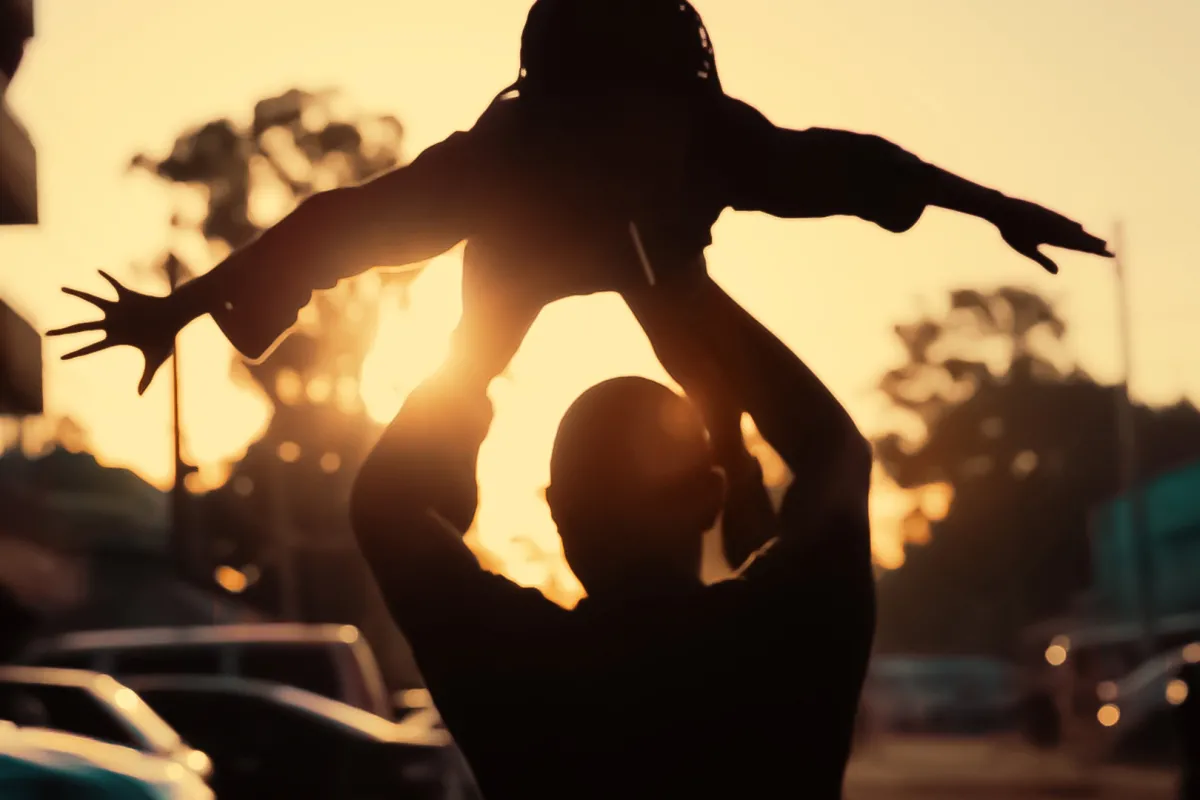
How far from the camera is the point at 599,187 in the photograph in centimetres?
179

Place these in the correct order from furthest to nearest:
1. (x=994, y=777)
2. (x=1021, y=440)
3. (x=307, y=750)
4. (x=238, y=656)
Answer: (x=1021, y=440), (x=994, y=777), (x=238, y=656), (x=307, y=750)

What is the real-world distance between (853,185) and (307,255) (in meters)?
0.47

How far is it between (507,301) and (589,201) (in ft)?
0.38

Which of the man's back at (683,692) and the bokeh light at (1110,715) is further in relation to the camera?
the bokeh light at (1110,715)

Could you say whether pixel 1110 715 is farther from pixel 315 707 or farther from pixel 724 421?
pixel 724 421

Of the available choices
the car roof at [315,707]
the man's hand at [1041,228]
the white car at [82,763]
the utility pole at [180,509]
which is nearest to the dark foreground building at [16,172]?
the white car at [82,763]

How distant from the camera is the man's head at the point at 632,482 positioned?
1838 mm

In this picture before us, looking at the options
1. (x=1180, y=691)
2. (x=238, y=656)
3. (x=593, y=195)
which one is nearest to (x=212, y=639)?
(x=238, y=656)

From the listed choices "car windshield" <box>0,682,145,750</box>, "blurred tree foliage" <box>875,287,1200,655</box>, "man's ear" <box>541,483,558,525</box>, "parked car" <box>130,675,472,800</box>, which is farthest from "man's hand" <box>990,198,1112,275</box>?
"blurred tree foliage" <box>875,287,1200,655</box>

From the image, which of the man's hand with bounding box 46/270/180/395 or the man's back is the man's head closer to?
the man's back

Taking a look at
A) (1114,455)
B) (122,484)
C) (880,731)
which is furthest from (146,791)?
(122,484)

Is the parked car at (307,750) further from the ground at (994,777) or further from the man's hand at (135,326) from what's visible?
the ground at (994,777)

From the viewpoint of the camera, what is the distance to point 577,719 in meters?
1.85

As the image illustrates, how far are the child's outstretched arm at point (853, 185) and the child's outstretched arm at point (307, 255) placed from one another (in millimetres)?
234
